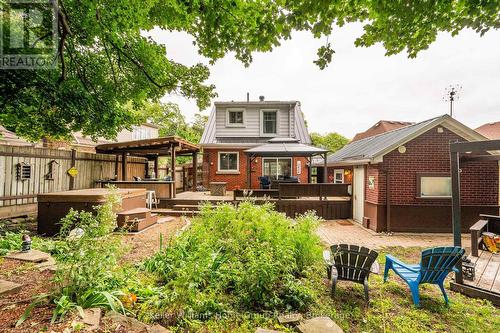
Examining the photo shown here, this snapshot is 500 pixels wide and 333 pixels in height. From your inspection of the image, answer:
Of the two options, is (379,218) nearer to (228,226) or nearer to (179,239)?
(228,226)

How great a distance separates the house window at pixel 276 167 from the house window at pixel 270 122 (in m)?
2.17

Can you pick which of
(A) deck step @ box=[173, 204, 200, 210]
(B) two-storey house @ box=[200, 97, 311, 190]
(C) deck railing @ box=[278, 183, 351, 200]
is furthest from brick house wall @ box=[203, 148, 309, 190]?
(C) deck railing @ box=[278, 183, 351, 200]

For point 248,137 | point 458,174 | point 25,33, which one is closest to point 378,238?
point 458,174

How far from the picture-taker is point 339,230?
8.66m

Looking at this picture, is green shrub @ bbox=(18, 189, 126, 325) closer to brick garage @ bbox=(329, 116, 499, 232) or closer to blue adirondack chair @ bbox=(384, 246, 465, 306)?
blue adirondack chair @ bbox=(384, 246, 465, 306)

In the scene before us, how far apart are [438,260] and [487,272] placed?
2.17 meters

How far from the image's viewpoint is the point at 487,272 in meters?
4.83

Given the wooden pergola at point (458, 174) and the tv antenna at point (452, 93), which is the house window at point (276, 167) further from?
the tv antenna at point (452, 93)

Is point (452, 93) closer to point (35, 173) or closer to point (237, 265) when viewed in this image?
point (237, 265)

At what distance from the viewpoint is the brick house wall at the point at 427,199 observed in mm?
8281

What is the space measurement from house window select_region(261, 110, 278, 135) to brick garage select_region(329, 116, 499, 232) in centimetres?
812

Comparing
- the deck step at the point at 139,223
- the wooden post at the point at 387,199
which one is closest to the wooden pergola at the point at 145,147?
the deck step at the point at 139,223

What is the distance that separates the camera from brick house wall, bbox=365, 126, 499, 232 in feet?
27.2

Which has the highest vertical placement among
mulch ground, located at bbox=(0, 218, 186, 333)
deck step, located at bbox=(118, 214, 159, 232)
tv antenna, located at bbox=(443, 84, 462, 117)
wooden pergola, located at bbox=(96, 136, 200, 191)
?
tv antenna, located at bbox=(443, 84, 462, 117)
